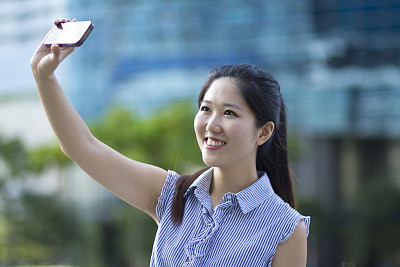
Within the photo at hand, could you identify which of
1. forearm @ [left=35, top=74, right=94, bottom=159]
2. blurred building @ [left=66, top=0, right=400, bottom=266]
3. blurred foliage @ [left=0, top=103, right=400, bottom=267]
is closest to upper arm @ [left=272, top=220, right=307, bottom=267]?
forearm @ [left=35, top=74, right=94, bottom=159]

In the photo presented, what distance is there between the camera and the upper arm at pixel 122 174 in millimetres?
Result: 2277

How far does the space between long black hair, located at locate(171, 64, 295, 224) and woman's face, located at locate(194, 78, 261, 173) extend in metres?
0.03

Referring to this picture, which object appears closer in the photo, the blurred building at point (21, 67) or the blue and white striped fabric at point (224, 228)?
the blue and white striped fabric at point (224, 228)

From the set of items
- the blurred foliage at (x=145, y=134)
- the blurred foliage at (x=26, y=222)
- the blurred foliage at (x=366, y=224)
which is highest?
the blurred foliage at (x=145, y=134)

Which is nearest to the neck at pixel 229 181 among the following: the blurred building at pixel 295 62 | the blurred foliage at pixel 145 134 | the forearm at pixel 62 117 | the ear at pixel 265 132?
the ear at pixel 265 132

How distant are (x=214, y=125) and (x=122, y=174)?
36 cm

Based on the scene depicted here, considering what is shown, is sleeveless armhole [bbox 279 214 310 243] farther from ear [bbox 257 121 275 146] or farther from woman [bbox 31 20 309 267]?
ear [bbox 257 121 275 146]

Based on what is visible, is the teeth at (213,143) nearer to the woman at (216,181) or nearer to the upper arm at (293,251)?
the woman at (216,181)

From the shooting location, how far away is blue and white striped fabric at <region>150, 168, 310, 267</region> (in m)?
2.22

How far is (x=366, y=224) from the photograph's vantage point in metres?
22.9

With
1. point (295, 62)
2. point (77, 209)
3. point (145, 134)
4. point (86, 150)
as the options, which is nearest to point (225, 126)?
point (86, 150)

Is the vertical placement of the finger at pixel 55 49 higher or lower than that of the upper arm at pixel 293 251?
higher

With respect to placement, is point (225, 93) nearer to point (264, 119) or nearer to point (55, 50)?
point (264, 119)

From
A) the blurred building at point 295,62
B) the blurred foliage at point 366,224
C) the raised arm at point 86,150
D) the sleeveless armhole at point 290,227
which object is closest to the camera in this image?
the raised arm at point 86,150
